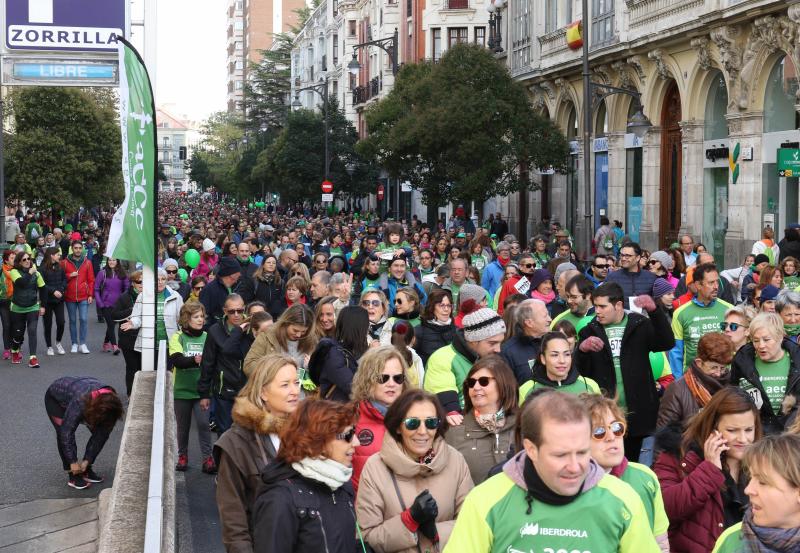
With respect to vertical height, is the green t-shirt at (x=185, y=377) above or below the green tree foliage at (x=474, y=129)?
below

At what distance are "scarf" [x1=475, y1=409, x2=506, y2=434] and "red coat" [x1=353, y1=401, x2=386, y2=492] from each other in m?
0.45

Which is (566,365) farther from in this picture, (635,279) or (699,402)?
(635,279)

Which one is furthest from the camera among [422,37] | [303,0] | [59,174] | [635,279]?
[303,0]

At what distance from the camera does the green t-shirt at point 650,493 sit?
4691 mm

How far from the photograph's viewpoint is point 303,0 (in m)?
156

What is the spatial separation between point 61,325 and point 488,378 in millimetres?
14262

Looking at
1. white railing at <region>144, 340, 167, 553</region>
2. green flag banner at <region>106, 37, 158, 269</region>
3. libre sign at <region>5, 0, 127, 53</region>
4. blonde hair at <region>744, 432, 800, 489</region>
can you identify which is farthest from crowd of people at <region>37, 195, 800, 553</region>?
libre sign at <region>5, 0, 127, 53</region>

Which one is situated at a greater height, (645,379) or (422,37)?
(422,37)

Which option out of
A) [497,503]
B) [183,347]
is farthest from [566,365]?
[183,347]

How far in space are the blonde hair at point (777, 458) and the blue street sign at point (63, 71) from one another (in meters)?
9.98

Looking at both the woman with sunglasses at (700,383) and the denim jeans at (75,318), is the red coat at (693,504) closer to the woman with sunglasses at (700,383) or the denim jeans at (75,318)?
the woman with sunglasses at (700,383)

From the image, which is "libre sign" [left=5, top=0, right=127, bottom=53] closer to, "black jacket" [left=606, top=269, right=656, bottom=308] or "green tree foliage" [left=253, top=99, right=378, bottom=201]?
"black jacket" [left=606, top=269, right=656, bottom=308]

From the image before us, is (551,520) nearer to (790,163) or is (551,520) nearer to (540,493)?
Answer: (540,493)

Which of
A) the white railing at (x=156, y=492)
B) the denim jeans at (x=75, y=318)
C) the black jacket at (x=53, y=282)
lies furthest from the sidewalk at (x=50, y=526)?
the denim jeans at (x=75, y=318)
